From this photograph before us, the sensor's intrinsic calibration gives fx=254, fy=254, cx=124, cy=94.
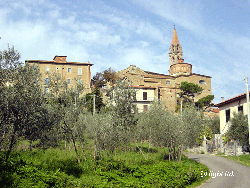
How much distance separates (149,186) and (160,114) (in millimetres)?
10956

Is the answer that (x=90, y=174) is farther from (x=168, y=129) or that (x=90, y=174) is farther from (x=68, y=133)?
(x=168, y=129)

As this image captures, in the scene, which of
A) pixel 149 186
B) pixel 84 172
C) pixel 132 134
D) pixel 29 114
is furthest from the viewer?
pixel 132 134

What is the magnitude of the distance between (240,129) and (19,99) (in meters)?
27.1

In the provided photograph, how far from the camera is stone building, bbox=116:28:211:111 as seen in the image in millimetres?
68731

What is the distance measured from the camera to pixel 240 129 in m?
30.3

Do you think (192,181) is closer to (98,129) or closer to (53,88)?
(98,129)

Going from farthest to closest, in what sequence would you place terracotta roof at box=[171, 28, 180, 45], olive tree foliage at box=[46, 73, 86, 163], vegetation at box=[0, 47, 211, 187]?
1. terracotta roof at box=[171, 28, 180, 45]
2. olive tree foliage at box=[46, 73, 86, 163]
3. vegetation at box=[0, 47, 211, 187]

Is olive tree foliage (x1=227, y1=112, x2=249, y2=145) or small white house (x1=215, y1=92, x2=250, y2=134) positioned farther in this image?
small white house (x1=215, y1=92, x2=250, y2=134)

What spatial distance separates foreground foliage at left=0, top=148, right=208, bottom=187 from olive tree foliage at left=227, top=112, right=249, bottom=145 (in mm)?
14268

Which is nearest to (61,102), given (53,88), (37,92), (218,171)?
(53,88)

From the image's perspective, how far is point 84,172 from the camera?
14.5 metres

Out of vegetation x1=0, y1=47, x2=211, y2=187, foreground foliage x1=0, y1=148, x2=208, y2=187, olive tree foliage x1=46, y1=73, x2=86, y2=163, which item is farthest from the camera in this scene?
olive tree foliage x1=46, y1=73, x2=86, y2=163

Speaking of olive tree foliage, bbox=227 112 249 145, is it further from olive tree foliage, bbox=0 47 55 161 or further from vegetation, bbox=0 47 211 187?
olive tree foliage, bbox=0 47 55 161

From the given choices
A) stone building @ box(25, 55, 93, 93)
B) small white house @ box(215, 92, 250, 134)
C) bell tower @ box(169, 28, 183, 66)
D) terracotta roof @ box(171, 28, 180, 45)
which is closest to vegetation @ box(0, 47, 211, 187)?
small white house @ box(215, 92, 250, 134)
